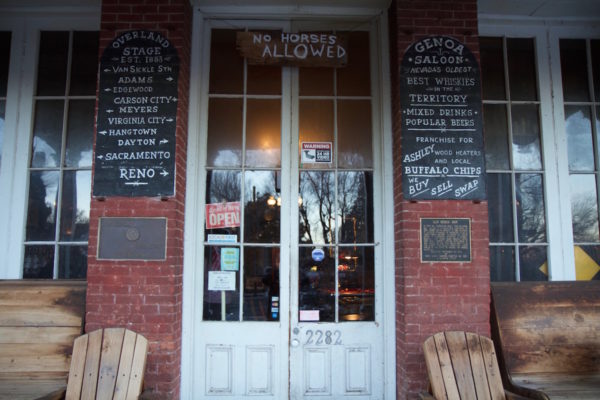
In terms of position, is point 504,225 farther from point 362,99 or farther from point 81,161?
point 81,161

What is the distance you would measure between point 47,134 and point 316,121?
8.34ft

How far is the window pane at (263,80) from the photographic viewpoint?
4219 mm

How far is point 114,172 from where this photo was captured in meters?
3.67

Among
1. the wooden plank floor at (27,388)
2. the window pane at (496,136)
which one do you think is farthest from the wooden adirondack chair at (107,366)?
the window pane at (496,136)

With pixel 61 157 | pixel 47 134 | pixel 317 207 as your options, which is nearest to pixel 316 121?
pixel 317 207

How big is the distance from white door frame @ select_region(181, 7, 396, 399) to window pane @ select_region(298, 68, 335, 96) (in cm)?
42

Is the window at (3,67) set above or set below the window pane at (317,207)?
above

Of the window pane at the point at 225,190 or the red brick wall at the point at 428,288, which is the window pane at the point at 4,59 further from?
the red brick wall at the point at 428,288

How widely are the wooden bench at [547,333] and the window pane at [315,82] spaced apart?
7.56 feet

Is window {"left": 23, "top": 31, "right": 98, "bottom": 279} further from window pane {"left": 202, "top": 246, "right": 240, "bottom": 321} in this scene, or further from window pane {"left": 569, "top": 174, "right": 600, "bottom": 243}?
window pane {"left": 569, "top": 174, "right": 600, "bottom": 243}

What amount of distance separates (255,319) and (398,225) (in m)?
1.49

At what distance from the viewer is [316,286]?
4.00 m

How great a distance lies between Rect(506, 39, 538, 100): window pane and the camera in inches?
173

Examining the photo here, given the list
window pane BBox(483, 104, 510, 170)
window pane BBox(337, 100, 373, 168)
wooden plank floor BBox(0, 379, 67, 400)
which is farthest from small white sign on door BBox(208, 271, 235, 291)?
window pane BBox(483, 104, 510, 170)
